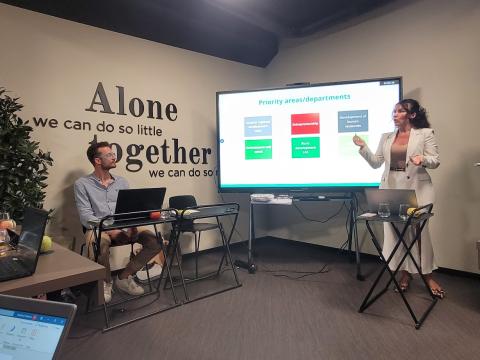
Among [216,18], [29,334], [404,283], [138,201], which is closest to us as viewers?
[29,334]

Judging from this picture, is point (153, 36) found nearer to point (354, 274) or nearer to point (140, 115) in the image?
point (140, 115)

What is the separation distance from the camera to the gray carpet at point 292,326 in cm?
204

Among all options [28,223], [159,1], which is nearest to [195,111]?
[159,1]

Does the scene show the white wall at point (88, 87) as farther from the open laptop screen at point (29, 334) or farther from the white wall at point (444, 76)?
the open laptop screen at point (29, 334)

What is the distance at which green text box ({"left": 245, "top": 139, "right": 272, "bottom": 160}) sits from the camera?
3.79 metres

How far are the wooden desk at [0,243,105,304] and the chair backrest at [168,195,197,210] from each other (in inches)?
95.7

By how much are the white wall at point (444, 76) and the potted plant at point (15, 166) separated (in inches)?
122

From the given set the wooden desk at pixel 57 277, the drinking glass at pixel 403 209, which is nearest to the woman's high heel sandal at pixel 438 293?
the drinking glass at pixel 403 209

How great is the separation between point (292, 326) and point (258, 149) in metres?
2.01

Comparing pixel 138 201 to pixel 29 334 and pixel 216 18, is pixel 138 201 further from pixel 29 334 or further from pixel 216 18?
pixel 216 18

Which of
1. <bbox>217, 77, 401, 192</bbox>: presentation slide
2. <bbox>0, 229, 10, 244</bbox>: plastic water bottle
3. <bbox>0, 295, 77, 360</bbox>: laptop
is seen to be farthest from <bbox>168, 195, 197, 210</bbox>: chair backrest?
<bbox>0, 295, 77, 360</bbox>: laptop

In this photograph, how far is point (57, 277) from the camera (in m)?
1.11

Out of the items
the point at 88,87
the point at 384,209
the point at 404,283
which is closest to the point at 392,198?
the point at 384,209

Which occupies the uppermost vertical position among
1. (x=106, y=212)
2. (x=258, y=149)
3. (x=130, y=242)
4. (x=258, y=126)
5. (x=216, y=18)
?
(x=216, y=18)
